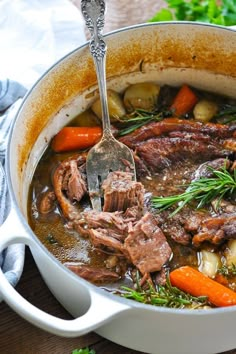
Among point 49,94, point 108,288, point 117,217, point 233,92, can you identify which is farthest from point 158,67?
point 108,288

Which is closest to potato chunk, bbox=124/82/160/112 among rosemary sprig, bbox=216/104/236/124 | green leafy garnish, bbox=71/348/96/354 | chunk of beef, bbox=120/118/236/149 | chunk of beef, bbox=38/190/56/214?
chunk of beef, bbox=120/118/236/149

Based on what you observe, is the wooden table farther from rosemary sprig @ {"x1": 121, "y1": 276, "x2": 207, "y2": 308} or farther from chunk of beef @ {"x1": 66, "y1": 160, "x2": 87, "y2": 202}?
chunk of beef @ {"x1": 66, "y1": 160, "x2": 87, "y2": 202}

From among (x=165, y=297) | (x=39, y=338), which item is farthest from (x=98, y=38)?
(x=39, y=338)

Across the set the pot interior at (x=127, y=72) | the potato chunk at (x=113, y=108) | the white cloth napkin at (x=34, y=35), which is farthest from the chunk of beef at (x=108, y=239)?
the white cloth napkin at (x=34, y=35)

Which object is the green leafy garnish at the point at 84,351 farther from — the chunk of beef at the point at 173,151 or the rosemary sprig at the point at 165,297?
the chunk of beef at the point at 173,151

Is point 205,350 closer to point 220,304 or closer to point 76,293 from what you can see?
point 220,304
